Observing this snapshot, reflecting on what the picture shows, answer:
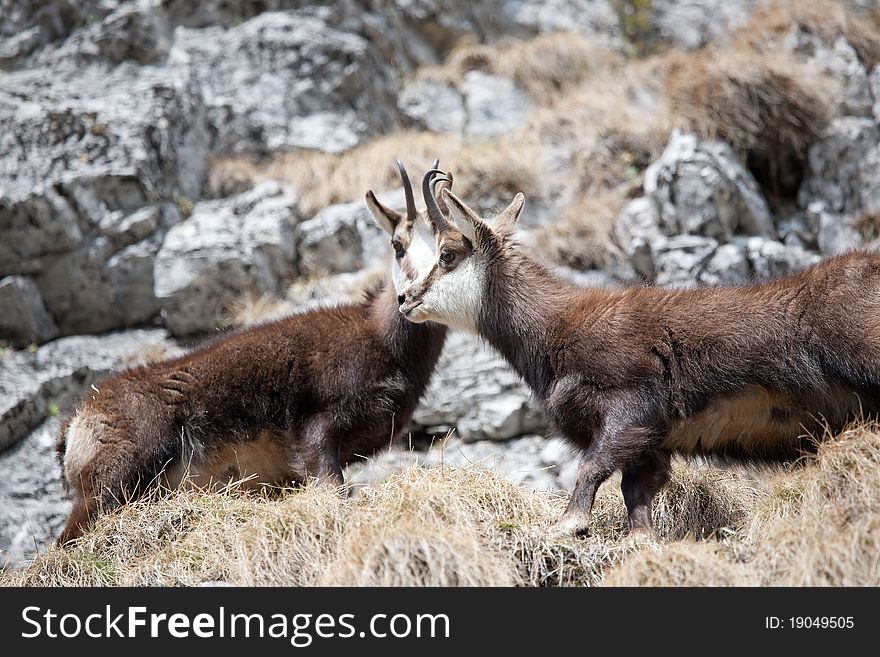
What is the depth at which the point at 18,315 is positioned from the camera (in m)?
11.0

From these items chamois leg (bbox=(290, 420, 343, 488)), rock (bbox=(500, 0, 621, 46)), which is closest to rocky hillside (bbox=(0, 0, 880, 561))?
rock (bbox=(500, 0, 621, 46))

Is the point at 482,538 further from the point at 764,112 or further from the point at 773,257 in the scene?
the point at 764,112

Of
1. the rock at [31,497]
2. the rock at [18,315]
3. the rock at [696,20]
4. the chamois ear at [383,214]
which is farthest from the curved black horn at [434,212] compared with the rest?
the rock at [696,20]

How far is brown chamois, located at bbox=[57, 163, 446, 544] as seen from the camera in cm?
728

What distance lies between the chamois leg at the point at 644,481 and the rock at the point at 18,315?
7.75m

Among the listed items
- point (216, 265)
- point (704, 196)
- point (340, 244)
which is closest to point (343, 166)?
point (340, 244)

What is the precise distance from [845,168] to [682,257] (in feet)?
8.17

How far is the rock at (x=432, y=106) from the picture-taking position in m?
15.2

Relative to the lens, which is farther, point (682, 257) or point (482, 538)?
point (682, 257)

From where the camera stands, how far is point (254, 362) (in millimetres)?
7660

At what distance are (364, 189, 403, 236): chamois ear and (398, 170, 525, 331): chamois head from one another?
1.56 meters

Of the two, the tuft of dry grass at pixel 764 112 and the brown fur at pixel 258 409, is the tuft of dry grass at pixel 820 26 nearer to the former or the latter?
the tuft of dry grass at pixel 764 112
